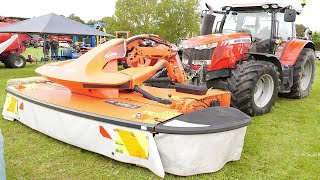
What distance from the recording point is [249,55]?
19.3ft

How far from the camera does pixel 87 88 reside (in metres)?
3.90

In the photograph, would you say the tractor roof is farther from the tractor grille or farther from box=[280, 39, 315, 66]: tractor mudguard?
the tractor grille

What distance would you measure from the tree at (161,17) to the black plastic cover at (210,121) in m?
21.8

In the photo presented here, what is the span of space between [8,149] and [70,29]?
26.6 feet

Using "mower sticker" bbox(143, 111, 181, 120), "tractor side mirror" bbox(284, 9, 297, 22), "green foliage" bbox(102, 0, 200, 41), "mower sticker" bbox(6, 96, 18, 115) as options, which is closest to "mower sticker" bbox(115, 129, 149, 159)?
"mower sticker" bbox(143, 111, 181, 120)

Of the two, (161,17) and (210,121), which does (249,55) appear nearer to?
(210,121)

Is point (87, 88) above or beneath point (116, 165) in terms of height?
above

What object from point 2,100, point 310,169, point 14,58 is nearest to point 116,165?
point 310,169

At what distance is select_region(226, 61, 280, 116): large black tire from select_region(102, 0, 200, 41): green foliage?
64.7 ft

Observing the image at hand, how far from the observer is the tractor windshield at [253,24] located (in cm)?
637

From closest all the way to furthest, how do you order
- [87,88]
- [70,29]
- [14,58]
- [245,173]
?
[245,173] < [87,88] < [70,29] < [14,58]

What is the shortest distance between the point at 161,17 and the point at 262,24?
64.9 feet

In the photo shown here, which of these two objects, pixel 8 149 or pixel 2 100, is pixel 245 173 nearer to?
pixel 8 149

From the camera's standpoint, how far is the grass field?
11.0 feet
